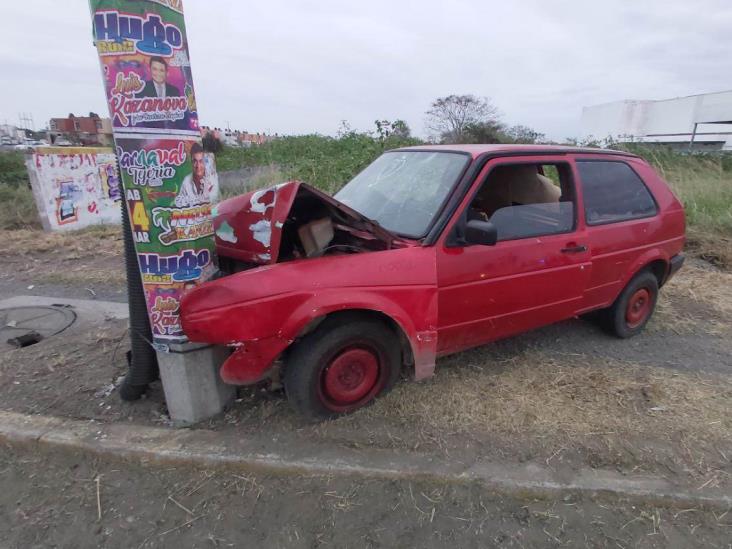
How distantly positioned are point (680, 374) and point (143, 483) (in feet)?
12.6

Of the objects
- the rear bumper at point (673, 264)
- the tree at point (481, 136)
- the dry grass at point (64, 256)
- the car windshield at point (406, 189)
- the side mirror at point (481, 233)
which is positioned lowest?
the dry grass at point (64, 256)

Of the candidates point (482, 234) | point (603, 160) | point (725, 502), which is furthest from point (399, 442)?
point (603, 160)

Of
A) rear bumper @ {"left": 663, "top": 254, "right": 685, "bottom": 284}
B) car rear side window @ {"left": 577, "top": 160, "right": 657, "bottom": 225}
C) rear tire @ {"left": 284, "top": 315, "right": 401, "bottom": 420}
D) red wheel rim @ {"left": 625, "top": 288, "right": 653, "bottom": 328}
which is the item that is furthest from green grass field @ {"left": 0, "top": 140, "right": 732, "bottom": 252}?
rear tire @ {"left": 284, "top": 315, "right": 401, "bottom": 420}

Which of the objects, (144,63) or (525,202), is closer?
(144,63)

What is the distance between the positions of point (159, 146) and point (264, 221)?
0.65 metres

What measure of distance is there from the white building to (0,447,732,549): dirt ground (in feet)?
102

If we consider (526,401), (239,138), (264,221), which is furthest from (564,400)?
(239,138)

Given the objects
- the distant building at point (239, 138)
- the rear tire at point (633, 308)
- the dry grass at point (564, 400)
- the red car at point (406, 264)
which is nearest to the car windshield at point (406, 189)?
the red car at point (406, 264)

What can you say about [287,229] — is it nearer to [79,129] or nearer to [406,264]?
[406,264]

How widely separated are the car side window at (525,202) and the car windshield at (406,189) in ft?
0.89

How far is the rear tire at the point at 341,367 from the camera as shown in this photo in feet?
8.52

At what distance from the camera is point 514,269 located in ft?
10.1

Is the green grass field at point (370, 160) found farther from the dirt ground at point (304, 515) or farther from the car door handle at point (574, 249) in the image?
the dirt ground at point (304, 515)

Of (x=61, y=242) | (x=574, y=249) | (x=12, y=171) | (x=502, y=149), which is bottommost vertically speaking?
(x=61, y=242)
